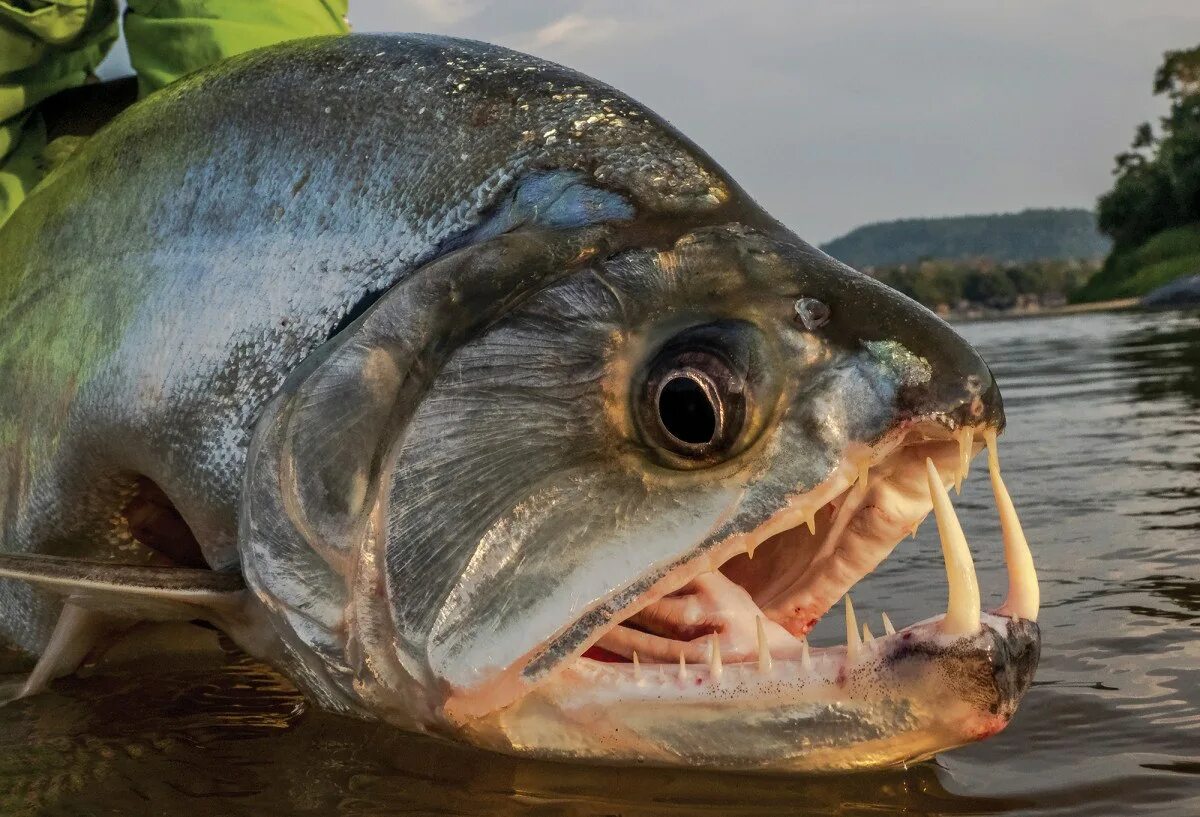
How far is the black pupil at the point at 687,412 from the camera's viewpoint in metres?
2.14

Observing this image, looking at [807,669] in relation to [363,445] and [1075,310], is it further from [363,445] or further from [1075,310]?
[1075,310]

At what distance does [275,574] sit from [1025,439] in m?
5.61

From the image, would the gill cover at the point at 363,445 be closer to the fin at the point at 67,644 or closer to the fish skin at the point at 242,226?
the fish skin at the point at 242,226

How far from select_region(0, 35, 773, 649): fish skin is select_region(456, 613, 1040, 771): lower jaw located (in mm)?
839

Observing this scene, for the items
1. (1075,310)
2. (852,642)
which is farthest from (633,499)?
(1075,310)

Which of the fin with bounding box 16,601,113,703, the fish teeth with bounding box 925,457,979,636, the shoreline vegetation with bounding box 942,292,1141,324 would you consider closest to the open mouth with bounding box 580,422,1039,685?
the fish teeth with bounding box 925,457,979,636

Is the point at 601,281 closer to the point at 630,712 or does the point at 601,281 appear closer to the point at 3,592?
the point at 630,712

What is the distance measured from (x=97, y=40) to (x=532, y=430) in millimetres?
4020

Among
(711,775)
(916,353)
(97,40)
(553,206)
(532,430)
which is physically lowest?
(711,775)

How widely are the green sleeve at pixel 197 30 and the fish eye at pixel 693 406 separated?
121 inches

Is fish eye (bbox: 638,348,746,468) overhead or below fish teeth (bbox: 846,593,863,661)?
overhead

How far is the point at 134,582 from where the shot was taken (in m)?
2.57

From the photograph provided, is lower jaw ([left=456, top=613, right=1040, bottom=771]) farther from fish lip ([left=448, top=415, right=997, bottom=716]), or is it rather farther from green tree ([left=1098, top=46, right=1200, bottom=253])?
green tree ([left=1098, top=46, right=1200, bottom=253])

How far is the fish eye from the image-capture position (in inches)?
84.0
